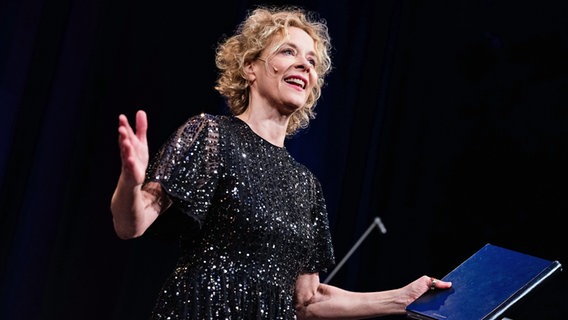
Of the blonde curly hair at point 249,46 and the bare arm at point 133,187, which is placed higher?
the blonde curly hair at point 249,46

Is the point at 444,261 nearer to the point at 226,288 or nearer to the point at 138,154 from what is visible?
the point at 226,288

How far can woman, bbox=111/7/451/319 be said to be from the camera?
1.30m

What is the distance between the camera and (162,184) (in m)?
1.29

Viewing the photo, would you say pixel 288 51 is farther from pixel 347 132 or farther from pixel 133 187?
pixel 347 132

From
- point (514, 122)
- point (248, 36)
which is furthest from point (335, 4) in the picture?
point (248, 36)

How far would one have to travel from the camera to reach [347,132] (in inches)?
138

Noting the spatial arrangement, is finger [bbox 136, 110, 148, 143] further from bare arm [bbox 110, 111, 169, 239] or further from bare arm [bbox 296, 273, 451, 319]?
bare arm [bbox 296, 273, 451, 319]

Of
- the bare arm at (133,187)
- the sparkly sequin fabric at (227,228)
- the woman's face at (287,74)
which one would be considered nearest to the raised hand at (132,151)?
the bare arm at (133,187)

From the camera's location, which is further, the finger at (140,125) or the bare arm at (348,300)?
the bare arm at (348,300)

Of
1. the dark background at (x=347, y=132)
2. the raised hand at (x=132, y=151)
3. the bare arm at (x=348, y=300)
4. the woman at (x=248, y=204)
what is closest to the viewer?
the raised hand at (x=132, y=151)

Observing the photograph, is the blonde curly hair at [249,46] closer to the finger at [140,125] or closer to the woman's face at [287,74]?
the woman's face at [287,74]

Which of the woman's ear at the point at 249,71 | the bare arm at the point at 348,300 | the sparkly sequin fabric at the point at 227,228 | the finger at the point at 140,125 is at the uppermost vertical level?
the woman's ear at the point at 249,71

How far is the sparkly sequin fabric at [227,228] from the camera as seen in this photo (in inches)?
52.4

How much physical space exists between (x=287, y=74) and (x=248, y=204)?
40 cm
